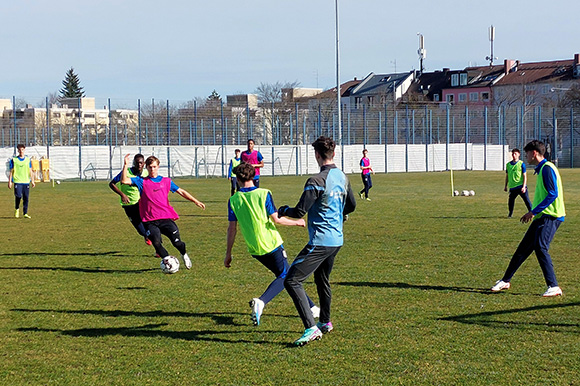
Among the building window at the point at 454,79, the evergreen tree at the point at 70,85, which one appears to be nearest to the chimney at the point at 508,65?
the building window at the point at 454,79

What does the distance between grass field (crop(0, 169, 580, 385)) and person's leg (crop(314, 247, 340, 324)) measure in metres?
0.22

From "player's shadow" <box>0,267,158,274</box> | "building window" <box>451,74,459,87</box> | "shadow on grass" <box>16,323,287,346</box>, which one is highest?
"building window" <box>451,74,459,87</box>

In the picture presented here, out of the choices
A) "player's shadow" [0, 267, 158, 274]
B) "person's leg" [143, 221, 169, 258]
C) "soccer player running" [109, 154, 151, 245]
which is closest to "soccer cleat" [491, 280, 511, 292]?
"person's leg" [143, 221, 169, 258]

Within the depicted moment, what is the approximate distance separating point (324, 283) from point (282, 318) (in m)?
1.06

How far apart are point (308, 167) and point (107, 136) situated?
14.0 meters

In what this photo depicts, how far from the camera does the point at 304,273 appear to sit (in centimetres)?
636

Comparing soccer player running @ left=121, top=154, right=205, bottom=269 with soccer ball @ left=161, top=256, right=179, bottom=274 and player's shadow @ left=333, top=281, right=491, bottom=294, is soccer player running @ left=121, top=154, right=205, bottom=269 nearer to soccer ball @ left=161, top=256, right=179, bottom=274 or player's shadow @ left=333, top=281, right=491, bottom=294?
soccer ball @ left=161, top=256, right=179, bottom=274

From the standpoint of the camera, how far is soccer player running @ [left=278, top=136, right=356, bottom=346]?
6.24 metres

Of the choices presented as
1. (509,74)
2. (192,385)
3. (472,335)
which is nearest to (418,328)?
(472,335)

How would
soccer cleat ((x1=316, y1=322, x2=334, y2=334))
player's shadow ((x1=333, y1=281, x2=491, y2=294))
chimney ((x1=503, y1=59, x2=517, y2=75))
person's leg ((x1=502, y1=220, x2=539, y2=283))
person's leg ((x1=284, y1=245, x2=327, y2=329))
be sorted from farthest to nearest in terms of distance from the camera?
chimney ((x1=503, y1=59, x2=517, y2=75)), player's shadow ((x1=333, y1=281, x2=491, y2=294)), person's leg ((x1=502, y1=220, x2=539, y2=283)), soccer cleat ((x1=316, y1=322, x2=334, y2=334)), person's leg ((x1=284, y1=245, x2=327, y2=329))

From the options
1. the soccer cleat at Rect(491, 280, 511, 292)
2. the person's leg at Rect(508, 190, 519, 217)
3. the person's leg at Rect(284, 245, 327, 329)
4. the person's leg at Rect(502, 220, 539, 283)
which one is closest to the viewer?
the person's leg at Rect(284, 245, 327, 329)

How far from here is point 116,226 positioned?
1709 centimetres

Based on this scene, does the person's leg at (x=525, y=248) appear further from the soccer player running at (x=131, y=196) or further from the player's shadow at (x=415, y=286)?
the soccer player running at (x=131, y=196)

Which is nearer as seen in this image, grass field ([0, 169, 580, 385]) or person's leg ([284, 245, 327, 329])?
grass field ([0, 169, 580, 385])
